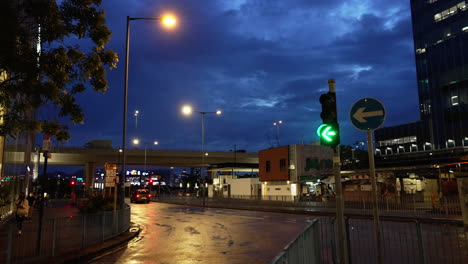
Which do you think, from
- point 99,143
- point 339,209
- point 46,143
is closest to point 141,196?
point 99,143

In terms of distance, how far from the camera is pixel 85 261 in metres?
11.0

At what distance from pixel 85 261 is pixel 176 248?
322cm

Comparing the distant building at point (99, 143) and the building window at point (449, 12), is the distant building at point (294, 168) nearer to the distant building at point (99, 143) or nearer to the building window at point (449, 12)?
the building window at point (449, 12)

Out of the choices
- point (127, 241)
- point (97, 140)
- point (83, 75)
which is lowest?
point (127, 241)

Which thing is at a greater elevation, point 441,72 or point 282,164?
point 441,72

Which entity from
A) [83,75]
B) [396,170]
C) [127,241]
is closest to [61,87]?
[83,75]

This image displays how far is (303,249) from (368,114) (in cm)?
291

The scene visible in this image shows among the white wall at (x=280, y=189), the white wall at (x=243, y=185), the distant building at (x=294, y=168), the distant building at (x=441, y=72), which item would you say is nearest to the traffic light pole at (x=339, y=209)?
the distant building at (x=294, y=168)

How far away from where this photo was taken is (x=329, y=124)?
7.98 metres

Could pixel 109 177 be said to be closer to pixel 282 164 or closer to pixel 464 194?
pixel 464 194

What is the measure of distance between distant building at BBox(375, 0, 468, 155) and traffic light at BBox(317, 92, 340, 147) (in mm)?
69465

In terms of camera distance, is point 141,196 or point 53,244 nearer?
point 53,244

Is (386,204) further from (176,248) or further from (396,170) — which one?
(176,248)

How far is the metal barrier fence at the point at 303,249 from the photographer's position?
4324 millimetres
